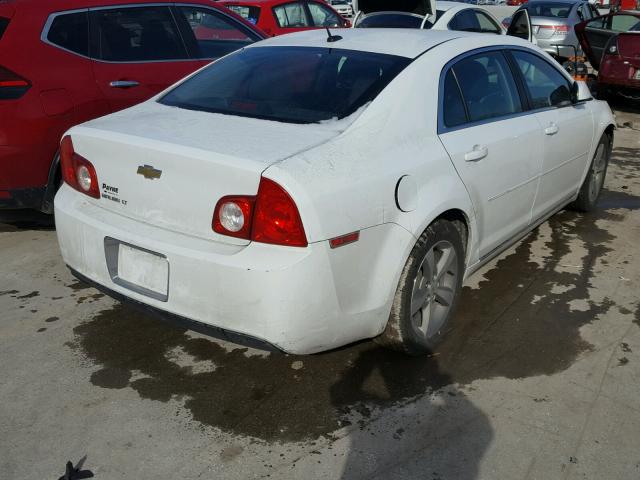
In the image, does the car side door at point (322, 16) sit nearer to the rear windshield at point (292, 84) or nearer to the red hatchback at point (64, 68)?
the red hatchback at point (64, 68)

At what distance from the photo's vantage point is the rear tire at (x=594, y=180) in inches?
210

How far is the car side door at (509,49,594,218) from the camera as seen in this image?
420 centimetres

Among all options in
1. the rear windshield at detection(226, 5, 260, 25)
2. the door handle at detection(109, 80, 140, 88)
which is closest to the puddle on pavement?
the door handle at detection(109, 80, 140, 88)

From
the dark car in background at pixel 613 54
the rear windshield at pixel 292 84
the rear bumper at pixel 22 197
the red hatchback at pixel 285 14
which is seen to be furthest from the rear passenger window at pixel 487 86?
the red hatchback at pixel 285 14

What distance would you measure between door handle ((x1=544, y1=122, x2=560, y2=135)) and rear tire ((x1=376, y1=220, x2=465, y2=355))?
1.18m

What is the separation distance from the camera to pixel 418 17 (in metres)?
9.15

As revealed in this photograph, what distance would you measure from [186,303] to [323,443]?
0.78m

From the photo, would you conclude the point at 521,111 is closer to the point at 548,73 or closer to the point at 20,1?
the point at 548,73

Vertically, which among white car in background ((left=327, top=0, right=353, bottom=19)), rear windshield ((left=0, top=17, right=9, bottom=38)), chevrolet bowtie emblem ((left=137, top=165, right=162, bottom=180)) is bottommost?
white car in background ((left=327, top=0, right=353, bottom=19))

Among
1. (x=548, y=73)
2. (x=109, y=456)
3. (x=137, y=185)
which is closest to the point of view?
(x=109, y=456)

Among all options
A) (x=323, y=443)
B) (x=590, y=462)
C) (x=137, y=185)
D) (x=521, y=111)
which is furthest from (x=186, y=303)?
(x=521, y=111)

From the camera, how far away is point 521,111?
401 centimetres

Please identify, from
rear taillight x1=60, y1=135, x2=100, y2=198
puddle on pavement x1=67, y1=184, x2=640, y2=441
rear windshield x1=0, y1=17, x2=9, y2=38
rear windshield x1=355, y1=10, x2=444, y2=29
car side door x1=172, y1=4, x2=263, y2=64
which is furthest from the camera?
rear windshield x1=355, y1=10, x2=444, y2=29

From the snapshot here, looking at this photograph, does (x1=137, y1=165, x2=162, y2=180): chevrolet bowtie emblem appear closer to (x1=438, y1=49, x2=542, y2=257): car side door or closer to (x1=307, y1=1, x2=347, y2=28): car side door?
(x1=438, y1=49, x2=542, y2=257): car side door
